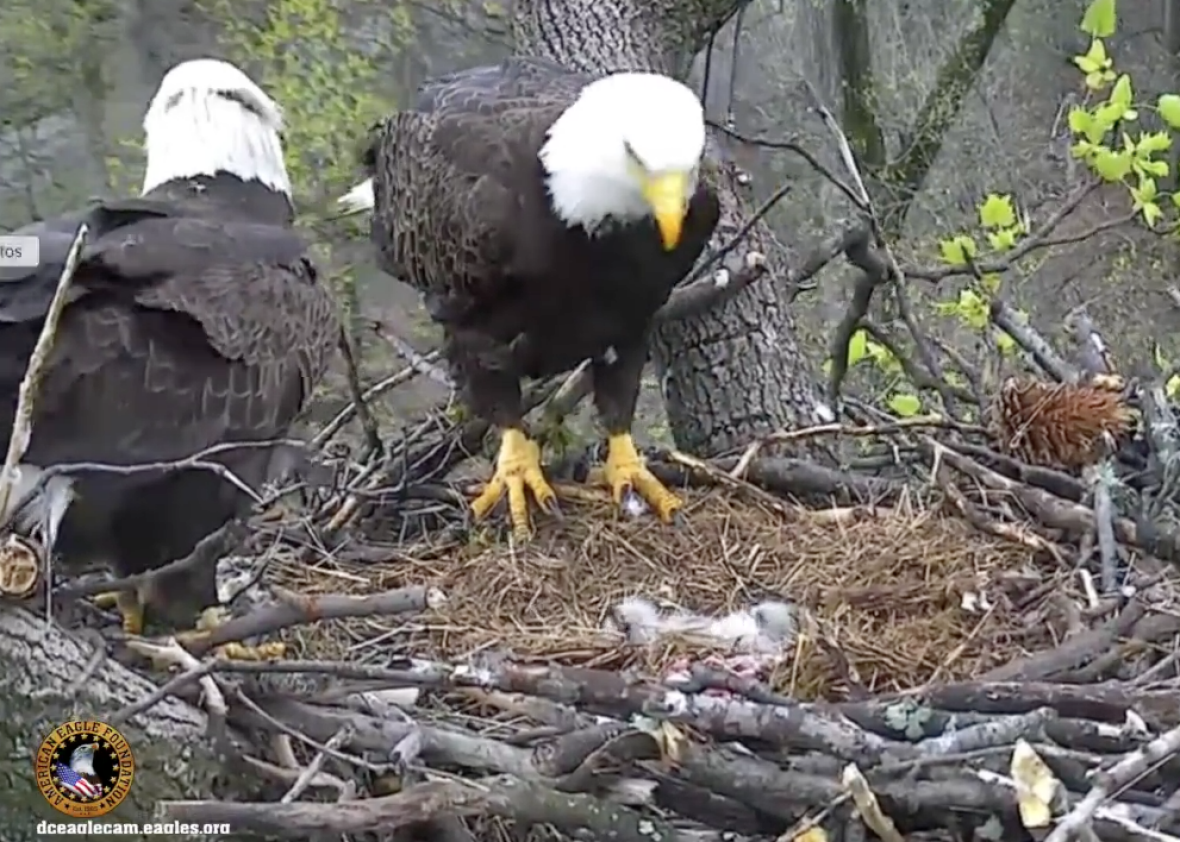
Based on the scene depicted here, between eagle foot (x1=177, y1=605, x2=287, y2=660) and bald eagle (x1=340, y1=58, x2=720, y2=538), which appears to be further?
bald eagle (x1=340, y1=58, x2=720, y2=538)

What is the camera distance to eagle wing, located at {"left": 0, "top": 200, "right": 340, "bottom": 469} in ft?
8.75

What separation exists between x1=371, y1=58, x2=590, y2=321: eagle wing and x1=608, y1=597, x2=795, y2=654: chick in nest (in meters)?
0.81

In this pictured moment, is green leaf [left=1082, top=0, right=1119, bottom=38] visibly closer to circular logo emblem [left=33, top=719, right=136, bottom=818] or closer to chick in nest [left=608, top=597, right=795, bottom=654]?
chick in nest [left=608, top=597, right=795, bottom=654]

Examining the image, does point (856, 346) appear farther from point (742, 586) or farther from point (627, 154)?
point (627, 154)

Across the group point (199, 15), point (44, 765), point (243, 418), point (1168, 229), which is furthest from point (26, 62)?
point (44, 765)

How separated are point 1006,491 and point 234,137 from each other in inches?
78.3

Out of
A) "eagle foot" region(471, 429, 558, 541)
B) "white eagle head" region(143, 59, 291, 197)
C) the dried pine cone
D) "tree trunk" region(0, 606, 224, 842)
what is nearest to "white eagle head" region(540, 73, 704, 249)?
"eagle foot" region(471, 429, 558, 541)

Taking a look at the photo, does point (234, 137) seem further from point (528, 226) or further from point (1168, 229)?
point (1168, 229)

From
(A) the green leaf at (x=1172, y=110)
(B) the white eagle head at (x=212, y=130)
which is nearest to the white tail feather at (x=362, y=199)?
(B) the white eagle head at (x=212, y=130)

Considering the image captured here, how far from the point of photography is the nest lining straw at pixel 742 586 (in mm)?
2986

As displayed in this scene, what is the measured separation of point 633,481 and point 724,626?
2.42ft

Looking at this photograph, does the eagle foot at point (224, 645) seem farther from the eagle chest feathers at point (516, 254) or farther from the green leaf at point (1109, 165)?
the green leaf at point (1109, 165)

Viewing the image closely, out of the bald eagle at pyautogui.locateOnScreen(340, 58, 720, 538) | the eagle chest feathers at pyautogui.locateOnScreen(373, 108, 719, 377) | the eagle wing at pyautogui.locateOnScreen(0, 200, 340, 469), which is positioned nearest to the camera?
the eagle wing at pyautogui.locateOnScreen(0, 200, 340, 469)

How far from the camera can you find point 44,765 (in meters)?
1.87
